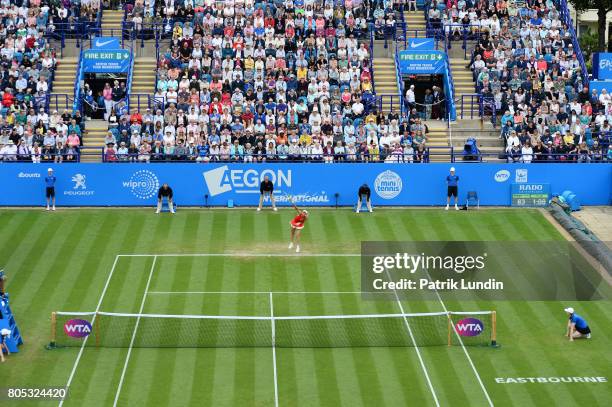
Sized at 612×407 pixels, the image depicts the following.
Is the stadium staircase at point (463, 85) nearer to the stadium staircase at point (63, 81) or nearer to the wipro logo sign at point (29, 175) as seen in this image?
the stadium staircase at point (63, 81)

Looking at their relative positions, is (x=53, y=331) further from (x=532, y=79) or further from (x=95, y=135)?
(x=532, y=79)

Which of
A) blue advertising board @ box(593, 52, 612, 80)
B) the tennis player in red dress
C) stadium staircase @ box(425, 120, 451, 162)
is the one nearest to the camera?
the tennis player in red dress

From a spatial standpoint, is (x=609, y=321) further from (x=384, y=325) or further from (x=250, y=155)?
(x=250, y=155)

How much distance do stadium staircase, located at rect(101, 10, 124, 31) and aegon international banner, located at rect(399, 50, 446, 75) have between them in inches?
659

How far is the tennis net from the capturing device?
39.1 metres

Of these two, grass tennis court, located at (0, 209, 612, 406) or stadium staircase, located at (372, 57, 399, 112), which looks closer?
grass tennis court, located at (0, 209, 612, 406)

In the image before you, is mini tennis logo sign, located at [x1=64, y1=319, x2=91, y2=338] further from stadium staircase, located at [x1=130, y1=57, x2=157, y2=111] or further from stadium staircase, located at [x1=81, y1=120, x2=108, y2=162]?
stadium staircase, located at [x1=130, y1=57, x2=157, y2=111]

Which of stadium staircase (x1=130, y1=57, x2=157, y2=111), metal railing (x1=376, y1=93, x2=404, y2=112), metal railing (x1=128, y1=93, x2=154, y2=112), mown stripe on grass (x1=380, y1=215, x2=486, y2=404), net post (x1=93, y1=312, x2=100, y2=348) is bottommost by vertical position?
mown stripe on grass (x1=380, y1=215, x2=486, y2=404)

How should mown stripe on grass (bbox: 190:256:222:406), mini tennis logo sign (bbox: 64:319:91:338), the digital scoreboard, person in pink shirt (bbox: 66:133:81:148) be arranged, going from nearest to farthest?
mown stripe on grass (bbox: 190:256:222:406)
mini tennis logo sign (bbox: 64:319:91:338)
the digital scoreboard
person in pink shirt (bbox: 66:133:81:148)

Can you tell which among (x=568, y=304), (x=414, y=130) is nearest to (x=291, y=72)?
(x=414, y=130)

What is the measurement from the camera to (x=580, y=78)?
66.9 metres

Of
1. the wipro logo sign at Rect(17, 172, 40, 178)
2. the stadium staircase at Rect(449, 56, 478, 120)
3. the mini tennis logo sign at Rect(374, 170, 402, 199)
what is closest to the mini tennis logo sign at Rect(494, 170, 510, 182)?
the mini tennis logo sign at Rect(374, 170, 402, 199)

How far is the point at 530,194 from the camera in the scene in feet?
192

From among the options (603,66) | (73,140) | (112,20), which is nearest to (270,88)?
(73,140)
